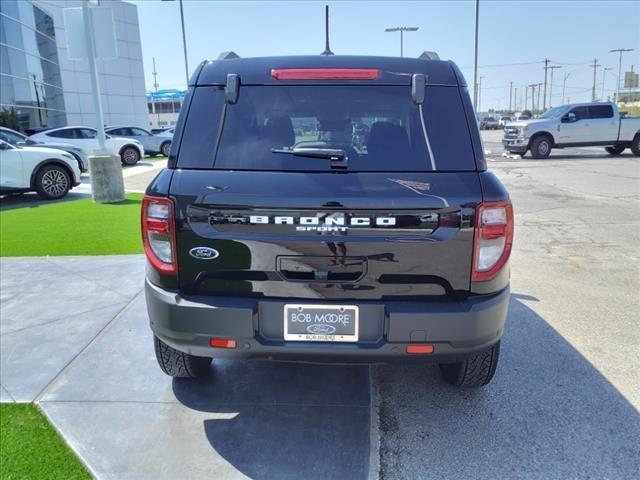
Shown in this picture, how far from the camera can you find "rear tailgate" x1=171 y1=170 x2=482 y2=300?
7.68 feet

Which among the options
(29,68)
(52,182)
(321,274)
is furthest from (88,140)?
(321,274)

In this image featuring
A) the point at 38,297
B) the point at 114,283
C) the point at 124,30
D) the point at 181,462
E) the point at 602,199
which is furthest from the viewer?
the point at 124,30

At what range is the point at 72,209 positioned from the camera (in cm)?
991

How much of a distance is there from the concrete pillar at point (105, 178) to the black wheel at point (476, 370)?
30.0 feet

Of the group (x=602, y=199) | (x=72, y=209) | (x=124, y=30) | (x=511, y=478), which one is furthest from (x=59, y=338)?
(x=124, y=30)

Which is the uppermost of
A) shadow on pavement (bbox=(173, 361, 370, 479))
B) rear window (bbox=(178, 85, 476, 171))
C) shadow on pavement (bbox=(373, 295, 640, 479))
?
rear window (bbox=(178, 85, 476, 171))

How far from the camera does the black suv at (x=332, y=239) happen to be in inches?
92.7

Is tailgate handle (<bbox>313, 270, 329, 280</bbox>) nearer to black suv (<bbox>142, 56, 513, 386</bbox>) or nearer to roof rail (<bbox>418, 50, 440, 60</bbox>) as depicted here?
black suv (<bbox>142, 56, 513, 386</bbox>)

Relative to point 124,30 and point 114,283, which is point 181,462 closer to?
point 114,283

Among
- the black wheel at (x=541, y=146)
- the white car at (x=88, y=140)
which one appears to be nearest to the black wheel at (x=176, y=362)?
the white car at (x=88, y=140)

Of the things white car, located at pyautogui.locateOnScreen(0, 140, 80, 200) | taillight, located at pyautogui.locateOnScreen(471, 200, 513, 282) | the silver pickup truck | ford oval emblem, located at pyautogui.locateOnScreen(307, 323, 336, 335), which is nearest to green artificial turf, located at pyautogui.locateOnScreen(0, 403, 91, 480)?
ford oval emblem, located at pyautogui.locateOnScreen(307, 323, 336, 335)

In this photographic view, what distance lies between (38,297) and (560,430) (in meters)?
4.68

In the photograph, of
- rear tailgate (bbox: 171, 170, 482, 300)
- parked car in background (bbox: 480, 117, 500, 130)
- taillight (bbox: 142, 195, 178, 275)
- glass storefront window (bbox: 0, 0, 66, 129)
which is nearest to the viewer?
rear tailgate (bbox: 171, 170, 482, 300)

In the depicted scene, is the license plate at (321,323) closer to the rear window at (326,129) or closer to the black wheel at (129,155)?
the rear window at (326,129)
